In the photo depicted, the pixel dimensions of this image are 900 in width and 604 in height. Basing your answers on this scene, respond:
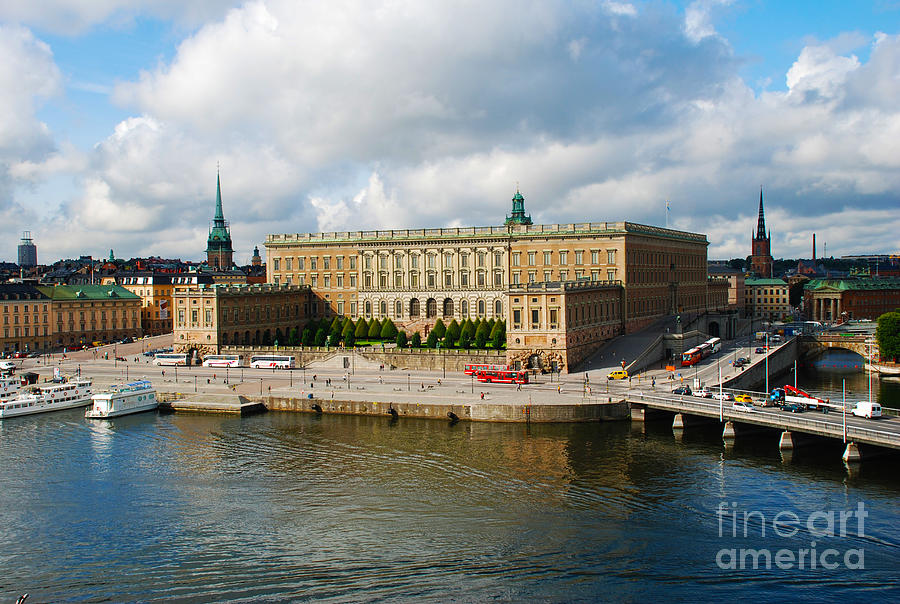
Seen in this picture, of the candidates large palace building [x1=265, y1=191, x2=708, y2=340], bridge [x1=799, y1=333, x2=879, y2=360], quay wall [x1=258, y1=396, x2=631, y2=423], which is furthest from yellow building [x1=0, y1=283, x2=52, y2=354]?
bridge [x1=799, y1=333, x2=879, y2=360]

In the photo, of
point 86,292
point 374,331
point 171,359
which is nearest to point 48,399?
point 171,359

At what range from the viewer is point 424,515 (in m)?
43.5

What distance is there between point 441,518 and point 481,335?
56195mm

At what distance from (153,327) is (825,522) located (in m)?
120

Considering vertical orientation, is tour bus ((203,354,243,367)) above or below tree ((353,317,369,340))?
below

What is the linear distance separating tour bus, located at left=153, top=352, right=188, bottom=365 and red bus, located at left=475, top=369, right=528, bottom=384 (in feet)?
126

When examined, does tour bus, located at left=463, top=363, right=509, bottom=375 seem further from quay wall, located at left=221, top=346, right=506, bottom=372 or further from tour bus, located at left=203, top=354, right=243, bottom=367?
tour bus, located at left=203, top=354, right=243, bottom=367

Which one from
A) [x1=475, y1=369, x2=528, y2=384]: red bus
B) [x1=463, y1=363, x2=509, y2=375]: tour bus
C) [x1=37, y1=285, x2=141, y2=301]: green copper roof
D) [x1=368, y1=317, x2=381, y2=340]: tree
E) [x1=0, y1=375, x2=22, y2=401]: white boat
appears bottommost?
[x1=0, y1=375, x2=22, y2=401]: white boat

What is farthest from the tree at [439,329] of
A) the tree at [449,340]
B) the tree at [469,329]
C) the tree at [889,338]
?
the tree at [889,338]

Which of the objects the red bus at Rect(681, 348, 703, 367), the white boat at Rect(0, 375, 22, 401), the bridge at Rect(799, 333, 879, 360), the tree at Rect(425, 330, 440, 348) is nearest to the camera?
the white boat at Rect(0, 375, 22, 401)

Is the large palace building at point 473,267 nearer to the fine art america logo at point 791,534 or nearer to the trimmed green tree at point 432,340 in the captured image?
the trimmed green tree at point 432,340

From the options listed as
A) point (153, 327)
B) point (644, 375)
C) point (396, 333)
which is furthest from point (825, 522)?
point (153, 327)

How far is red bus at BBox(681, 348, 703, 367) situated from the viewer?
299 feet

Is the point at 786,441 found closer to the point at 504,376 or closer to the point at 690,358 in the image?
the point at 504,376
